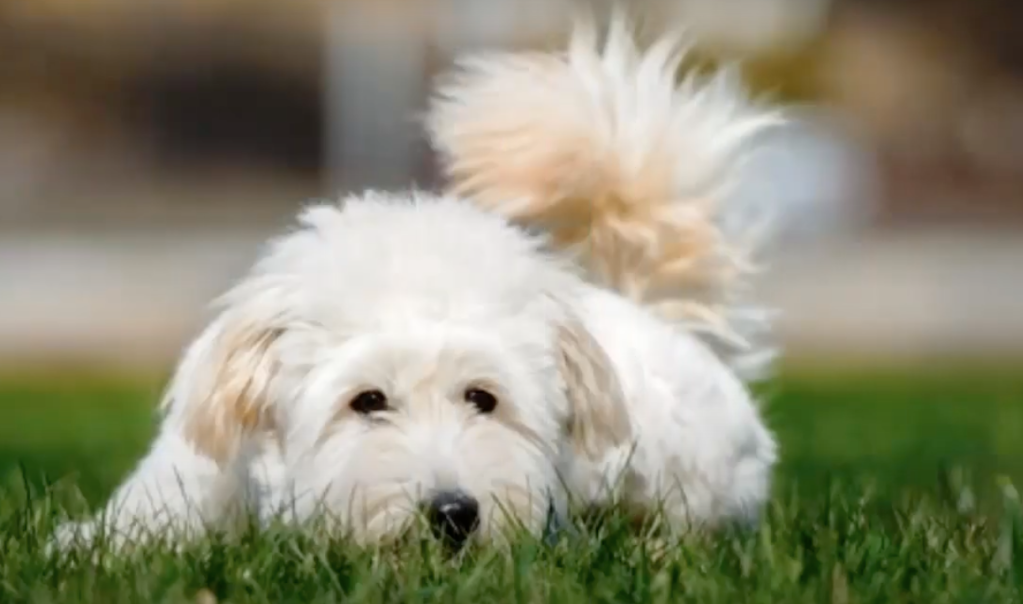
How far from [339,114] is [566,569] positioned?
78.1 feet

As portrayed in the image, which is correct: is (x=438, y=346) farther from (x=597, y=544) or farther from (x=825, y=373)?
(x=825, y=373)

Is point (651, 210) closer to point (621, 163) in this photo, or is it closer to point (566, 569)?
point (621, 163)

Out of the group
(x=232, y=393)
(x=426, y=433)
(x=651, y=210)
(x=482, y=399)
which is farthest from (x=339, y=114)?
(x=426, y=433)

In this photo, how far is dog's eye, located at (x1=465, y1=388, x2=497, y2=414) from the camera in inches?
209

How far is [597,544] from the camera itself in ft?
16.0

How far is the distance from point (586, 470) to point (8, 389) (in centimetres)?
974

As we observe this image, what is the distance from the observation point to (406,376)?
17.2ft

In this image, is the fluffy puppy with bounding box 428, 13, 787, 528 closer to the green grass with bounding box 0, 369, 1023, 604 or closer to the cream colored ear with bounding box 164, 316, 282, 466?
the green grass with bounding box 0, 369, 1023, 604

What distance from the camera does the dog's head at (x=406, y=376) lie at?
16.7 feet

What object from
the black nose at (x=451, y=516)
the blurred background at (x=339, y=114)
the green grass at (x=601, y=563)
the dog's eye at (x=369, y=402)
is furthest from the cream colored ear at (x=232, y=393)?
the blurred background at (x=339, y=114)

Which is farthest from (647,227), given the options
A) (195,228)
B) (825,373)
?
(195,228)

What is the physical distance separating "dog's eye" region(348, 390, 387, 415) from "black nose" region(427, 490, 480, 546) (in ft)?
1.08

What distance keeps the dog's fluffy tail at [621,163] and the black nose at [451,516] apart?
5.71 feet

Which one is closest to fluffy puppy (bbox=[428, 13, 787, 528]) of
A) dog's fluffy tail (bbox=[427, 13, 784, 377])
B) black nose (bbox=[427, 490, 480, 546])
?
dog's fluffy tail (bbox=[427, 13, 784, 377])
